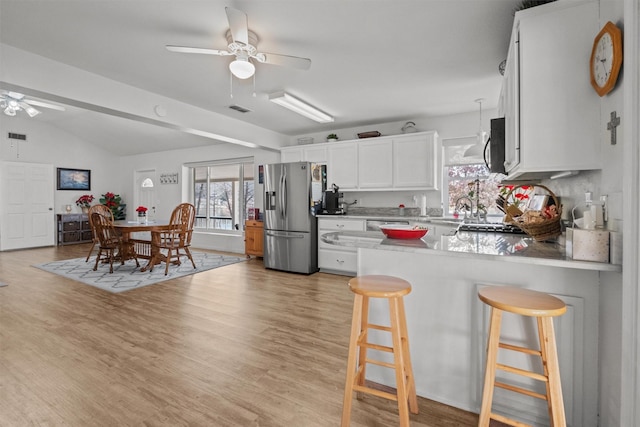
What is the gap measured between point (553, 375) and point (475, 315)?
422 mm

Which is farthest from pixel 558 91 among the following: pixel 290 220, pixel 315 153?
pixel 315 153

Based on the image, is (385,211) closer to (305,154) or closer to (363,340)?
(305,154)

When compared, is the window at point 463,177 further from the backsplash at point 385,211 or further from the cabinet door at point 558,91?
the cabinet door at point 558,91

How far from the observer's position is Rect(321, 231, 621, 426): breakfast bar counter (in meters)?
1.37

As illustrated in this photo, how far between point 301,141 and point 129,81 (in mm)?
3086

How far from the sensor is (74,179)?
26.2 ft

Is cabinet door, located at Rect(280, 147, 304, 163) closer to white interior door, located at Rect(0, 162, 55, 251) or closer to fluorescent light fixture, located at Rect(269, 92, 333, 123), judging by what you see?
fluorescent light fixture, located at Rect(269, 92, 333, 123)

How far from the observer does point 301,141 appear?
5809 millimetres

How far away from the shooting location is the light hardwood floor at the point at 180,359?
5.28 ft

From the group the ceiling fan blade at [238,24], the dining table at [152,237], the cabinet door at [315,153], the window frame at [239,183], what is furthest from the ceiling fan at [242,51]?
the window frame at [239,183]

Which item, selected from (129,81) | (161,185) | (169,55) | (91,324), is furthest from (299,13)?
(161,185)

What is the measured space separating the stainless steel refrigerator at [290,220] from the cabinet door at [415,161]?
1.45 m

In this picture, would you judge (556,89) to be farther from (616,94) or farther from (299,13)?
(299,13)

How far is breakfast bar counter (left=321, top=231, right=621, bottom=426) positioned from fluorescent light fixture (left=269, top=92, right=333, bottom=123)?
237 cm
